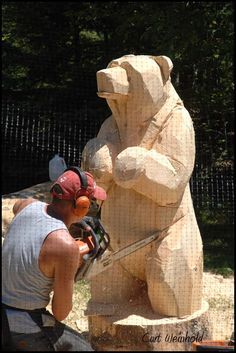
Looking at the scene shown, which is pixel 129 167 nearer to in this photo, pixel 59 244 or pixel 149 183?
pixel 149 183

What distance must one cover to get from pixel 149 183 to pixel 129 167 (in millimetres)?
139

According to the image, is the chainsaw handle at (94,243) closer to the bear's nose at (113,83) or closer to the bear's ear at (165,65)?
the bear's nose at (113,83)

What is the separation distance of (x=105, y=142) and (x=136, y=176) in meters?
0.36

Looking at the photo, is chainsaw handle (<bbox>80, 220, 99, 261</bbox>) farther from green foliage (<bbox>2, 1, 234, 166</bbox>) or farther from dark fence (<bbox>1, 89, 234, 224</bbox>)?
green foliage (<bbox>2, 1, 234, 166</bbox>)

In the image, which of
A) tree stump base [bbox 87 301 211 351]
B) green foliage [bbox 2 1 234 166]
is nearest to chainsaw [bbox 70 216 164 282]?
tree stump base [bbox 87 301 211 351]

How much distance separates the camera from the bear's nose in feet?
12.0

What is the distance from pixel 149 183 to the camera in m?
3.58

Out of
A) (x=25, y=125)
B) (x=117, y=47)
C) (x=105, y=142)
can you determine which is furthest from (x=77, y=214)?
(x=117, y=47)

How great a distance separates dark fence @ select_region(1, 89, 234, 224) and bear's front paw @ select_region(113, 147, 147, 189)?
2363mm

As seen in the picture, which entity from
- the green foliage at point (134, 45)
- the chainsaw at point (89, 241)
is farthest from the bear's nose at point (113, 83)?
the green foliage at point (134, 45)

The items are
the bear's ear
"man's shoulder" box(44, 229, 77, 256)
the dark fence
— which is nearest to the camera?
"man's shoulder" box(44, 229, 77, 256)

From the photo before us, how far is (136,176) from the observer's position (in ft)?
11.7

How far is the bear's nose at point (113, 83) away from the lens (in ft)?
12.0

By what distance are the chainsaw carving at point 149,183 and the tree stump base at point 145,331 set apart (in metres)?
0.07
